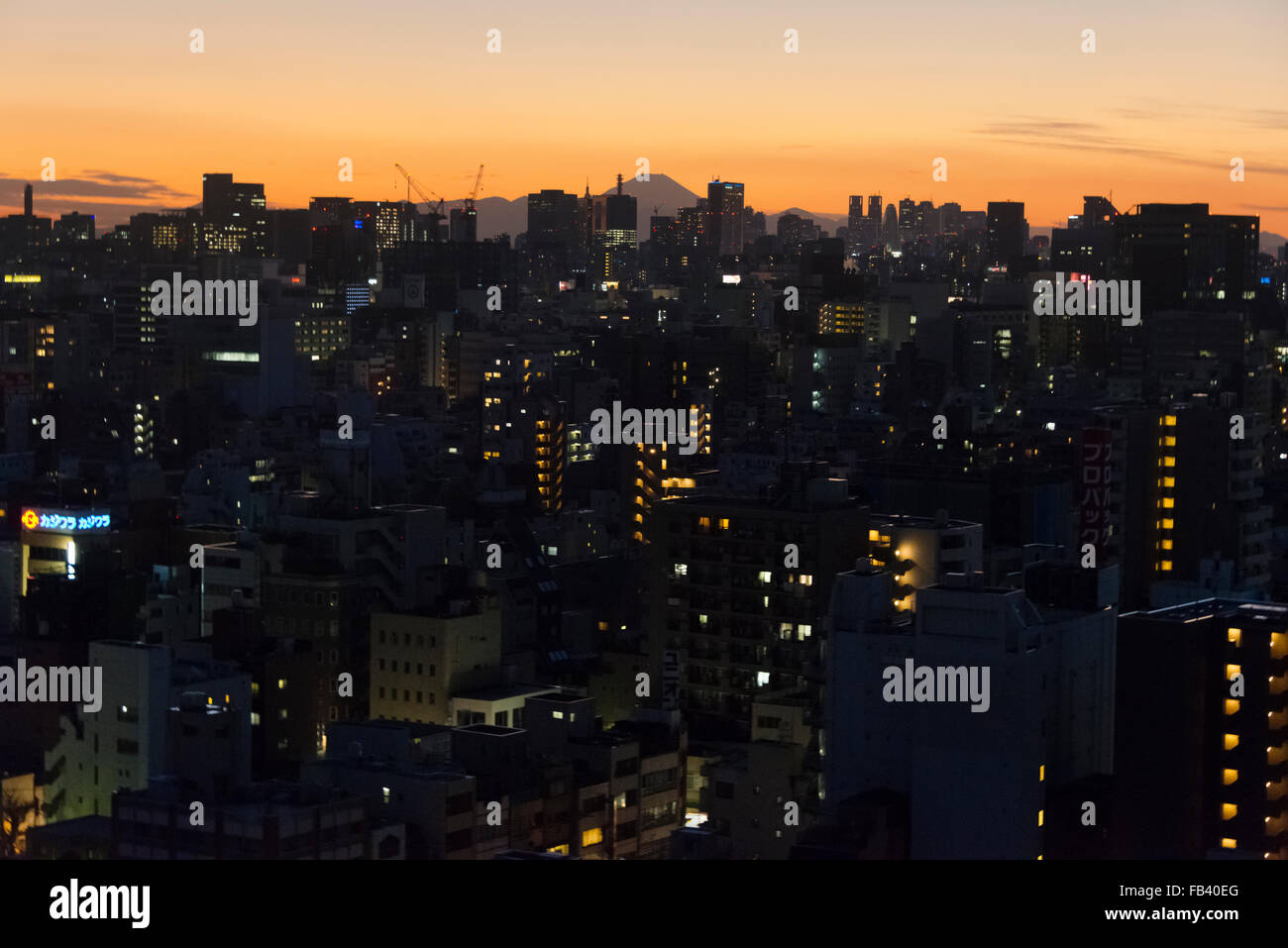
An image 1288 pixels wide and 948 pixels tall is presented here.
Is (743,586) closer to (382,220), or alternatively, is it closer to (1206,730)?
(1206,730)

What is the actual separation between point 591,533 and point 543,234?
52.8 meters

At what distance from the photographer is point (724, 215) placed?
81.0 meters

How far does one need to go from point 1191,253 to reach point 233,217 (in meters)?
31.6

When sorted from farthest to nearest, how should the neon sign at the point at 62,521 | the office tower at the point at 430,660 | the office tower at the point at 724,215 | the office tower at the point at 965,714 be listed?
the office tower at the point at 724,215
the neon sign at the point at 62,521
the office tower at the point at 430,660
the office tower at the point at 965,714

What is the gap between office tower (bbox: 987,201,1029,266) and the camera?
73.1 meters

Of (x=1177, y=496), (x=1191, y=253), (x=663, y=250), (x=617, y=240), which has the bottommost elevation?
(x=1177, y=496)

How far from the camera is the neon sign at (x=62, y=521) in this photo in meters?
21.5

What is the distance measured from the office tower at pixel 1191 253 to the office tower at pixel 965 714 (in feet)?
143

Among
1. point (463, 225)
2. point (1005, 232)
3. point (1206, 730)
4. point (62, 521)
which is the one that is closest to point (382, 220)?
point (463, 225)

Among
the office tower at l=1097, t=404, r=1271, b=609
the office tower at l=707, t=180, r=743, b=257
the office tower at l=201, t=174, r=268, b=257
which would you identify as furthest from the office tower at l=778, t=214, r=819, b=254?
the office tower at l=1097, t=404, r=1271, b=609

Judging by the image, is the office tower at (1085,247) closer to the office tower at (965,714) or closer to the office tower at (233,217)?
the office tower at (233,217)

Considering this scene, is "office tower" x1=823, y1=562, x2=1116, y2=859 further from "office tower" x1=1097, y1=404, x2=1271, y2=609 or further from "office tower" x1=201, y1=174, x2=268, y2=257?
"office tower" x1=201, y1=174, x2=268, y2=257

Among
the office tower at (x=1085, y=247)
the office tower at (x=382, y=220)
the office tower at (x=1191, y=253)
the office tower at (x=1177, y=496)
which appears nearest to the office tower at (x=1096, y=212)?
the office tower at (x=1085, y=247)
